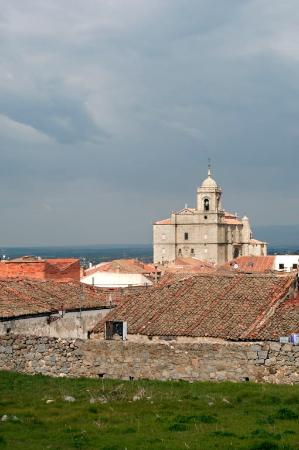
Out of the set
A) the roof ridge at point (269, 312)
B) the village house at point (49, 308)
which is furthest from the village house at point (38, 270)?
the roof ridge at point (269, 312)

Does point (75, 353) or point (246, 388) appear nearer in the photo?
point (246, 388)

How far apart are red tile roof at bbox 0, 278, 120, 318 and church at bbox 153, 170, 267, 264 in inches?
5517

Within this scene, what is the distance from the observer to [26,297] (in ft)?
129

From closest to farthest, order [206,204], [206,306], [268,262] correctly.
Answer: [206,306]
[268,262]
[206,204]

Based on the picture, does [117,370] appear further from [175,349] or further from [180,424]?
[180,424]

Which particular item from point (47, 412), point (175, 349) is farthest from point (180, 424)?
point (175, 349)

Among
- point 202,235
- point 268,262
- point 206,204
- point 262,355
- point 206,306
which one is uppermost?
point 206,204

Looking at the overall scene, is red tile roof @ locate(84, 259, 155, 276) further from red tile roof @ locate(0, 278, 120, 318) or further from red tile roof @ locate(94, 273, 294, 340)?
red tile roof @ locate(94, 273, 294, 340)

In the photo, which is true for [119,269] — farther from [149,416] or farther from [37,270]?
[149,416]

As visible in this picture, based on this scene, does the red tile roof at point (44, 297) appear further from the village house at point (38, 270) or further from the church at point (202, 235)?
the church at point (202, 235)

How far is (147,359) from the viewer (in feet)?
73.7

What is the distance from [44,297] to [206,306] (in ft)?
33.1

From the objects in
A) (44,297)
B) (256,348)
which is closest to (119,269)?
(44,297)

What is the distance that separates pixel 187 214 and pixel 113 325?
15682 centimetres
